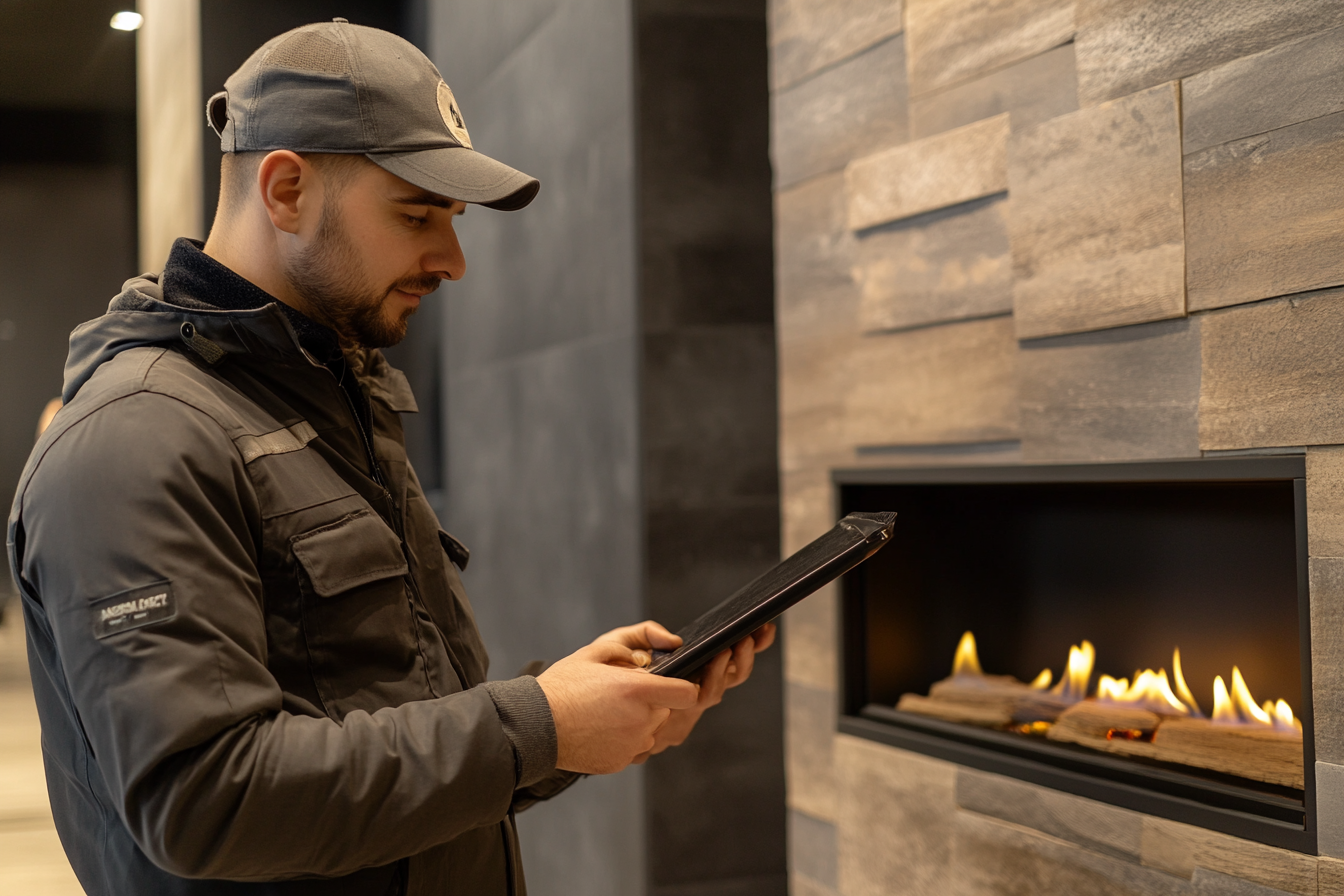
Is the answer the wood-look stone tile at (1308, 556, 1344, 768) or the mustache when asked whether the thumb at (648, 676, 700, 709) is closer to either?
the mustache

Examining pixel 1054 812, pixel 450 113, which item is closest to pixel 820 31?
pixel 450 113

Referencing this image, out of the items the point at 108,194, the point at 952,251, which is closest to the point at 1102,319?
the point at 952,251

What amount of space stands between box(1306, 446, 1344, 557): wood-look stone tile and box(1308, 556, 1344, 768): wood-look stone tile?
0.05ft

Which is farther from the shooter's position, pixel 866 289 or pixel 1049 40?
pixel 866 289

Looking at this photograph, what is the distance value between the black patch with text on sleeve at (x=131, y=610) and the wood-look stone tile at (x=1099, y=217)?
1207 millimetres

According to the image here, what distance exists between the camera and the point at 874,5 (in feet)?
6.17

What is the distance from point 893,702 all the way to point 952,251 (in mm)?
831

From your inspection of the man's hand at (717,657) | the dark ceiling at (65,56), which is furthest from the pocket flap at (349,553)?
the dark ceiling at (65,56)

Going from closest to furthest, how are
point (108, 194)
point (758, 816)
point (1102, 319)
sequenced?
1. point (1102, 319)
2. point (758, 816)
3. point (108, 194)

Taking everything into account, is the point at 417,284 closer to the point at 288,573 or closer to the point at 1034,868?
the point at 288,573

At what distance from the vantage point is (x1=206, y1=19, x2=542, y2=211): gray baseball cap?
106cm

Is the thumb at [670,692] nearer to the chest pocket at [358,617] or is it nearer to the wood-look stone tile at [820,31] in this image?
the chest pocket at [358,617]

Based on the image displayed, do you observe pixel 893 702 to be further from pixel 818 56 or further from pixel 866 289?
pixel 818 56

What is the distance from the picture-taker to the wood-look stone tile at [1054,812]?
146 cm
